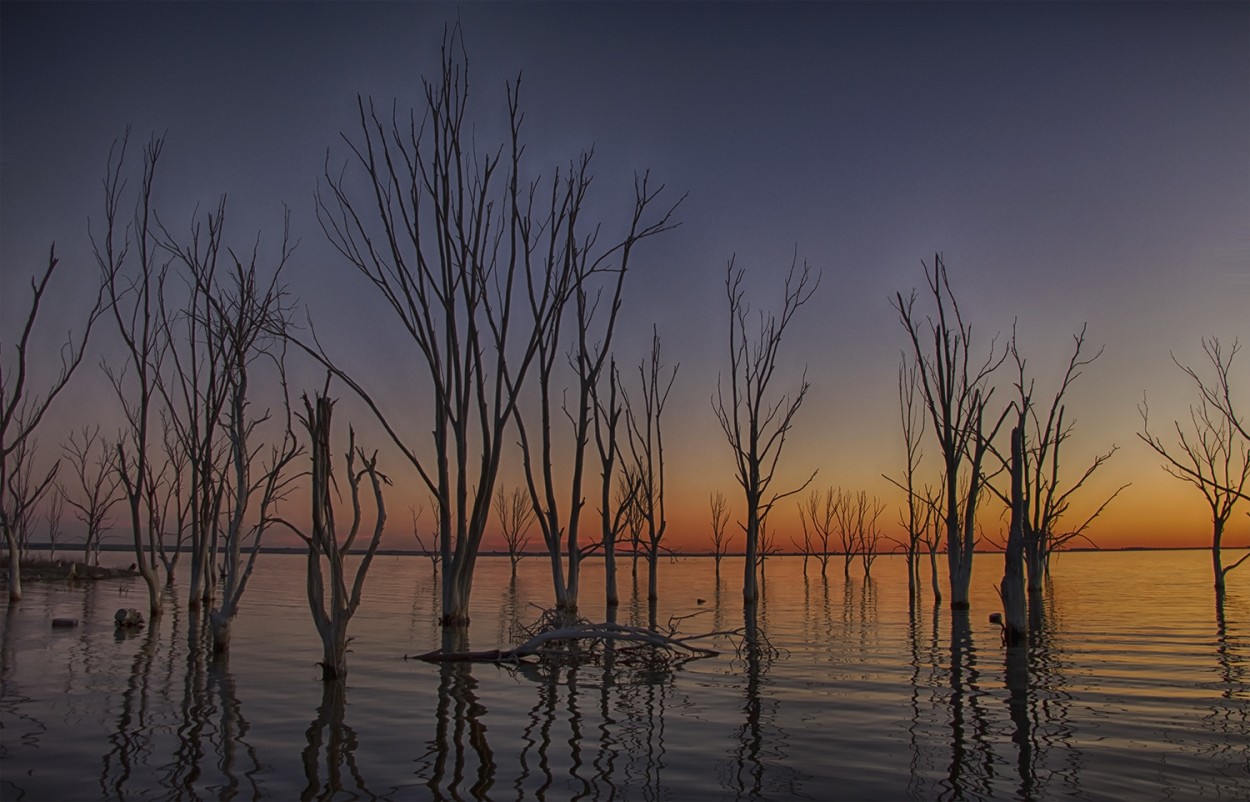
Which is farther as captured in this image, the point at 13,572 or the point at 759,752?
the point at 13,572

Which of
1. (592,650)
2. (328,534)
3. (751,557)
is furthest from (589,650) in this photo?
(751,557)

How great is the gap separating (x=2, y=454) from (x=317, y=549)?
652 cm

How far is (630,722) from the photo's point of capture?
5793mm

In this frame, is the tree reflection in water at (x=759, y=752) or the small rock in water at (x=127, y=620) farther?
the small rock in water at (x=127, y=620)

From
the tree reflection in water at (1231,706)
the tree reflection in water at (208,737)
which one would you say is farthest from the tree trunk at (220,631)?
the tree reflection in water at (1231,706)

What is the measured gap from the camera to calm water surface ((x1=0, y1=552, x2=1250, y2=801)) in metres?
4.34

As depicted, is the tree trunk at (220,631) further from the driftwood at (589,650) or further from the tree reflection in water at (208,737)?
the driftwood at (589,650)

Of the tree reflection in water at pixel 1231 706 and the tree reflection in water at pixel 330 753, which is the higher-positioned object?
the tree reflection in water at pixel 330 753

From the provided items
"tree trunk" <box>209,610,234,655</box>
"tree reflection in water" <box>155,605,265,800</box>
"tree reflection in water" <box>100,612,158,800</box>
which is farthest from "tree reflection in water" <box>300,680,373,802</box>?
"tree trunk" <box>209,610,234,655</box>

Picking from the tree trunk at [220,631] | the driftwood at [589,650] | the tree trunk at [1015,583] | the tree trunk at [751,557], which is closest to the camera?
the driftwood at [589,650]

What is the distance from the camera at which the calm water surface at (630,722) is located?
14.2 feet

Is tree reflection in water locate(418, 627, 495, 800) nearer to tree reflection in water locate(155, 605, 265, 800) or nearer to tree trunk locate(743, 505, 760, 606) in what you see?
tree reflection in water locate(155, 605, 265, 800)

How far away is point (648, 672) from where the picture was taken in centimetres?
812

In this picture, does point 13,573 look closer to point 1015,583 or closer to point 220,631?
point 220,631
